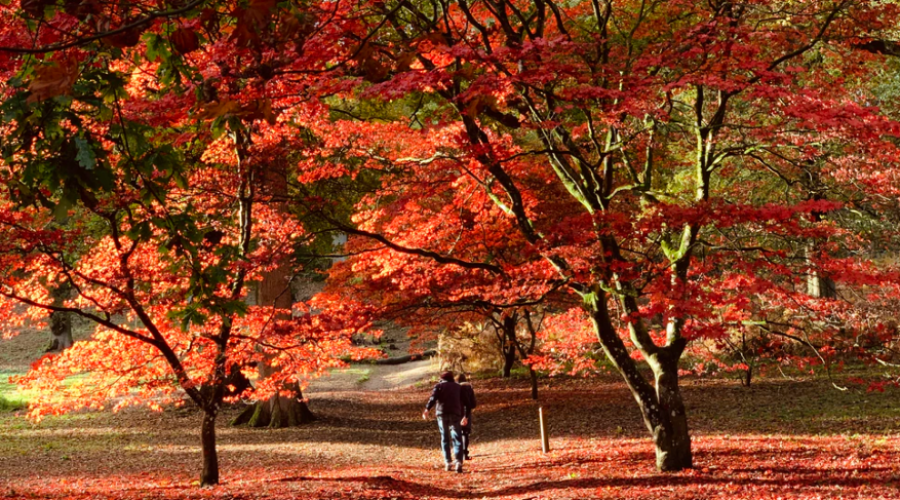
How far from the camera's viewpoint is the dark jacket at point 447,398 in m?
11.9

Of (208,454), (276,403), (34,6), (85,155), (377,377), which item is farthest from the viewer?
(377,377)

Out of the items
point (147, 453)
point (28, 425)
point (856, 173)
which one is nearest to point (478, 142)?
point (856, 173)

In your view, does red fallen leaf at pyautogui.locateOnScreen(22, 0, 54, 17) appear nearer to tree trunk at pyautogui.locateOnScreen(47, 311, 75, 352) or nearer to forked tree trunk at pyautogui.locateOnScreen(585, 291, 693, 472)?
forked tree trunk at pyautogui.locateOnScreen(585, 291, 693, 472)

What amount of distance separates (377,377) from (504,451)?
18.1m

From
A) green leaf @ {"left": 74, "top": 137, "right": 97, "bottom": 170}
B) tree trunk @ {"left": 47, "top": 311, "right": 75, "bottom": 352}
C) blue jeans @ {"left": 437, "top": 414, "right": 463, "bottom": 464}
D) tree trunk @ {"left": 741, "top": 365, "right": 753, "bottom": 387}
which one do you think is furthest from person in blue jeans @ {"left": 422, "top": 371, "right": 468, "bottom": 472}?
tree trunk @ {"left": 47, "top": 311, "right": 75, "bottom": 352}

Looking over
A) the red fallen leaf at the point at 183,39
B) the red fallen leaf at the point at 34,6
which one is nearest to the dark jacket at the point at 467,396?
the red fallen leaf at the point at 183,39

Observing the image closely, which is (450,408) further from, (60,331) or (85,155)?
(60,331)

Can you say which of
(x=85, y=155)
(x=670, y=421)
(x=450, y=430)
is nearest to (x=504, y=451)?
(x=450, y=430)

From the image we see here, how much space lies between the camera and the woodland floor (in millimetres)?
9320

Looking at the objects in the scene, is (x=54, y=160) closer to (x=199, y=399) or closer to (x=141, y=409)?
(x=199, y=399)

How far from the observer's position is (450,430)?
1223cm

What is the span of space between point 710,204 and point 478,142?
8.97ft

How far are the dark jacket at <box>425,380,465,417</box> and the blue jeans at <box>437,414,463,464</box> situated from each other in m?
0.07

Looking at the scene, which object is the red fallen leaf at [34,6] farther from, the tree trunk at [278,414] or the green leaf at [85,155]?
the tree trunk at [278,414]
